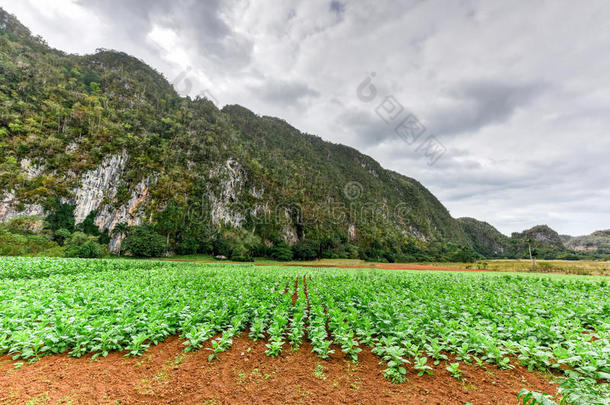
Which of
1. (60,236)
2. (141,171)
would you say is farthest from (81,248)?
(141,171)

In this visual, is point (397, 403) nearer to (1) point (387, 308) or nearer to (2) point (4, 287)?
(1) point (387, 308)

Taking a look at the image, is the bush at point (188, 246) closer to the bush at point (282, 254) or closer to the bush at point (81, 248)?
the bush at point (81, 248)

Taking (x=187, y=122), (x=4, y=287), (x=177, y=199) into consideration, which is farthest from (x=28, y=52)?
Answer: (x=4, y=287)

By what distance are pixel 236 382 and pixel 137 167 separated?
95.6 metres

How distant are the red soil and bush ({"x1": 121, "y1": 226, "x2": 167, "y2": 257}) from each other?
6699cm

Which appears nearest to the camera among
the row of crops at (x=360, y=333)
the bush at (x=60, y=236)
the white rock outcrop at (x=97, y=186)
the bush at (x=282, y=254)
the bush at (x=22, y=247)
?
the row of crops at (x=360, y=333)

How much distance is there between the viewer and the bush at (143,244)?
59.8 metres

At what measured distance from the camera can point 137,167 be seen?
78.2 metres

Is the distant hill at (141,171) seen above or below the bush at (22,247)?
above

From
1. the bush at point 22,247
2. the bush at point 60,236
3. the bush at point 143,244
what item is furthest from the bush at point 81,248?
the bush at point 143,244

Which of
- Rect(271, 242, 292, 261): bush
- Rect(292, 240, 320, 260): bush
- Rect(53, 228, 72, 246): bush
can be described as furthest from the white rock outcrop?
Rect(292, 240, 320, 260): bush

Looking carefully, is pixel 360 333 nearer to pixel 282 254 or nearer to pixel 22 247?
Result: pixel 22 247

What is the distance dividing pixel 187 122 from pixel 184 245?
80210 millimetres

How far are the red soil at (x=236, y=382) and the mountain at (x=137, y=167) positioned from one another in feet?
249
